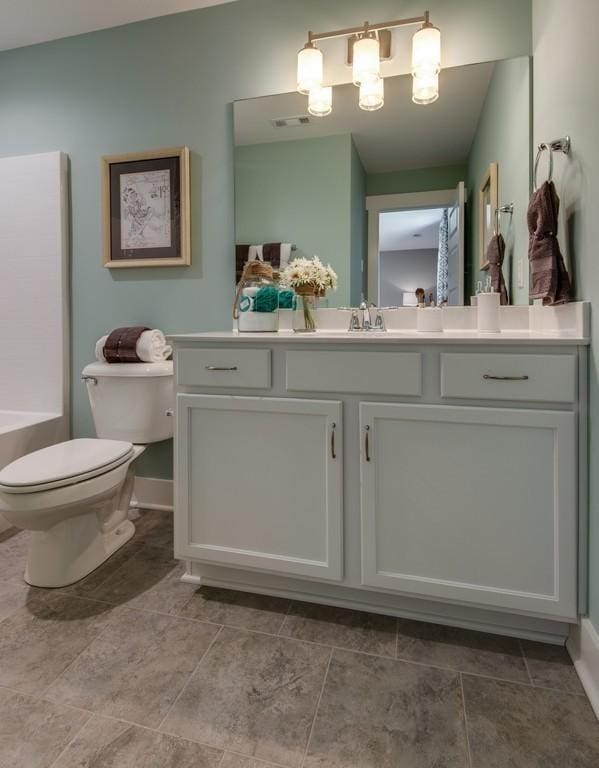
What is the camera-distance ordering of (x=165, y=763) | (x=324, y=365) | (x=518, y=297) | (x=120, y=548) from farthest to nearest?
(x=120, y=548)
(x=518, y=297)
(x=324, y=365)
(x=165, y=763)

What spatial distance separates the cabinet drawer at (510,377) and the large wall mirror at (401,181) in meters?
0.54

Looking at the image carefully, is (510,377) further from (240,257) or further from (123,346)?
(123,346)

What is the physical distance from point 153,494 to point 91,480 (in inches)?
32.2

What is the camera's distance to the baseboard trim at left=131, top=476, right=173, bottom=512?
2.46 metres

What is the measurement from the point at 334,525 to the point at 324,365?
19.6 inches

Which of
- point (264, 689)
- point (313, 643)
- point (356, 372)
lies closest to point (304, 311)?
point (356, 372)

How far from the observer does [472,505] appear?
54.5 inches

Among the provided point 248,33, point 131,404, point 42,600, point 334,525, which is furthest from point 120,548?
Result: point 248,33

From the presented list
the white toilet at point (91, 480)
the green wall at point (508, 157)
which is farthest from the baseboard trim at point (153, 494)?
the green wall at point (508, 157)

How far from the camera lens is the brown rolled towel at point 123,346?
2.18 metres

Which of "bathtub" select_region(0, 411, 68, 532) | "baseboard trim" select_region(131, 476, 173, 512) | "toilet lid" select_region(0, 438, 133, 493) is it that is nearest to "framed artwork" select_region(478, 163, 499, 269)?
"toilet lid" select_region(0, 438, 133, 493)

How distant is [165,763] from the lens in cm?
105

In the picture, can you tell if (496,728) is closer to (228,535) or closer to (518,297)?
(228,535)

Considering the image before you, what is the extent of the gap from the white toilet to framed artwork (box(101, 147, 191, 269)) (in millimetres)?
575
